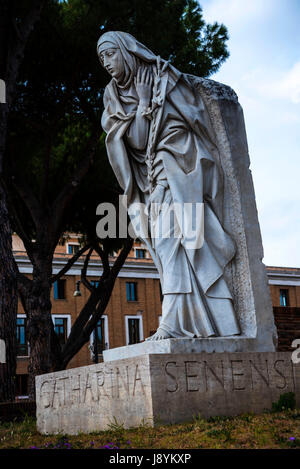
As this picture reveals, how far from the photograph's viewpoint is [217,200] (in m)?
5.18

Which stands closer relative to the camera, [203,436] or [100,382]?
[203,436]

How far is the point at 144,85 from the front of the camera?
17.5 ft

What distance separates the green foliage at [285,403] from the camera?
14.8ft

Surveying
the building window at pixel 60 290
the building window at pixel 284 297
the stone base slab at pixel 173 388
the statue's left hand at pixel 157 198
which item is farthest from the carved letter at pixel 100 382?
the building window at pixel 284 297

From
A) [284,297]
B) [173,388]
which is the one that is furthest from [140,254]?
[173,388]

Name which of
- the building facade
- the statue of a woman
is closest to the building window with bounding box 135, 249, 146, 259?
the building facade

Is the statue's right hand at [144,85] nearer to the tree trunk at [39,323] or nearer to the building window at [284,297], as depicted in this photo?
the tree trunk at [39,323]

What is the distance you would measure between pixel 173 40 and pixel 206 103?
347 inches

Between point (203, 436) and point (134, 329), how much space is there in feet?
116

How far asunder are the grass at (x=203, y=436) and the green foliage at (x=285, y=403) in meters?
0.07

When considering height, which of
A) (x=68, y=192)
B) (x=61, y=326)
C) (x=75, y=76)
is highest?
(x=75, y=76)

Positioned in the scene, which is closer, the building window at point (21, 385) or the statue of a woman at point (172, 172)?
the statue of a woman at point (172, 172)

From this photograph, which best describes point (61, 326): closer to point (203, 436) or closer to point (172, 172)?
point (172, 172)
